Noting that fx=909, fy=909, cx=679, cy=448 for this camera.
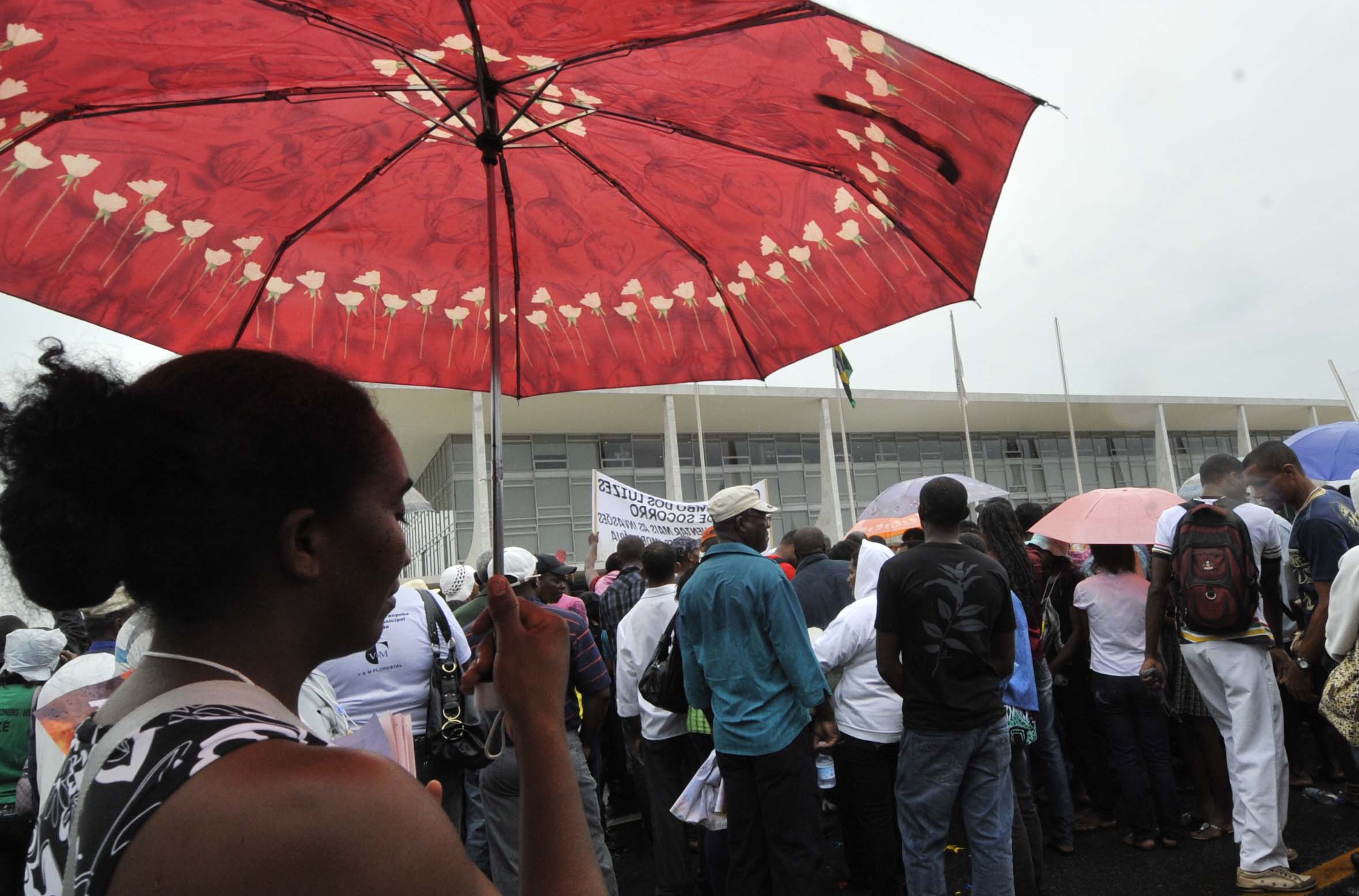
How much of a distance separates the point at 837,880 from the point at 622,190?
14.6 ft

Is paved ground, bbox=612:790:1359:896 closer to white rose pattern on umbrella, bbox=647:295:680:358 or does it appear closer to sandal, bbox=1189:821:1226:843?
sandal, bbox=1189:821:1226:843

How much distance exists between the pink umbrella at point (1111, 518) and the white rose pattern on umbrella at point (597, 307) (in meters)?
3.72

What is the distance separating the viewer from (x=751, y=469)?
33.0 metres

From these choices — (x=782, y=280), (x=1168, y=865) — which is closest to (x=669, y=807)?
(x=1168, y=865)

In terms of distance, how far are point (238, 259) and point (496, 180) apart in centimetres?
82

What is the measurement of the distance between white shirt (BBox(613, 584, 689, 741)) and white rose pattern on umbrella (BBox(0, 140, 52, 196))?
12.7ft

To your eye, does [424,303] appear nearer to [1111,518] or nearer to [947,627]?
[947,627]

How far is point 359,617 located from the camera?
121 centimetres

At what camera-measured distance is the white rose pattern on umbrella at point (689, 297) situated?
311 cm

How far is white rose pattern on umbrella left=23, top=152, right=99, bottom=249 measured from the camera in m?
2.38

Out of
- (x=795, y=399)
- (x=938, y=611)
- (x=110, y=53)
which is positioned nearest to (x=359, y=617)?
(x=110, y=53)

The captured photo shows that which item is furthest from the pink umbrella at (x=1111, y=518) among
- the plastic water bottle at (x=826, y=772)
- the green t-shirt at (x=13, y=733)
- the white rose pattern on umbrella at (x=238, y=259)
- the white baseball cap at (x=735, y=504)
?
the green t-shirt at (x=13, y=733)

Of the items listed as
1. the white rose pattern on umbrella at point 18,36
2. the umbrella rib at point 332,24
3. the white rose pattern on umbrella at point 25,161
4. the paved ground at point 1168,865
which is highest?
the umbrella rib at point 332,24

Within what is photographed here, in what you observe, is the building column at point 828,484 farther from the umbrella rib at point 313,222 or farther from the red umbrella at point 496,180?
the umbrella rib at point 313,222
